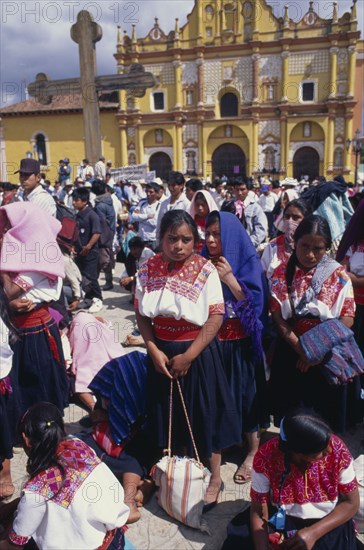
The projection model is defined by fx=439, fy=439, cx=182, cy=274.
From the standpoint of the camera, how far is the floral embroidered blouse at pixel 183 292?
242 centimetres

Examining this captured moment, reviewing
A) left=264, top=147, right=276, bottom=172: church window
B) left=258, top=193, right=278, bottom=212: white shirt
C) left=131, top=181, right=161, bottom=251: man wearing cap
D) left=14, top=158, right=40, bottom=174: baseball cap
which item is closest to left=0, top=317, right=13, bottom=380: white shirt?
left=14, top=158, right=40, bottom=174: baseball cap

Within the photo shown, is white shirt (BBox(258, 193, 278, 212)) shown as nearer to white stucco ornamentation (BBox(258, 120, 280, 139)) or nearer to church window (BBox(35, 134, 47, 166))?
white stucco ornamentation (BBox(258, 120, 280, 139))

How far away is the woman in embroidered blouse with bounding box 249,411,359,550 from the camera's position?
1958 millimetres

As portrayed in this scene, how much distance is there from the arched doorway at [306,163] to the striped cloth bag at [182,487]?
29708mm

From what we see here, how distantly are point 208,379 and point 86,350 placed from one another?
141 centimetres

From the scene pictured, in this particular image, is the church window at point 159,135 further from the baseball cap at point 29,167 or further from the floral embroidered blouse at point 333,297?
the floral embroidered blouse at point 333,297

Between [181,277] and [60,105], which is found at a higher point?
[60,105]

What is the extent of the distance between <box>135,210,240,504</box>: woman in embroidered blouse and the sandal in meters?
0.22

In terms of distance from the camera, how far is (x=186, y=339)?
249 centimetres

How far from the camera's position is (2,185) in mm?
9422

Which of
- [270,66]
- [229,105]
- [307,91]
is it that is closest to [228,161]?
[229,105]

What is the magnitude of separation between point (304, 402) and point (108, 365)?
129 cm

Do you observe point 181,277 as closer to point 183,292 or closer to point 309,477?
point 183,292

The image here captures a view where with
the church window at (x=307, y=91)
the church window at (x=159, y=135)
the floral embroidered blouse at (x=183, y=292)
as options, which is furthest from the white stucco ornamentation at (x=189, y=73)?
the floral embroidered blouse at (x=183, y=292)
